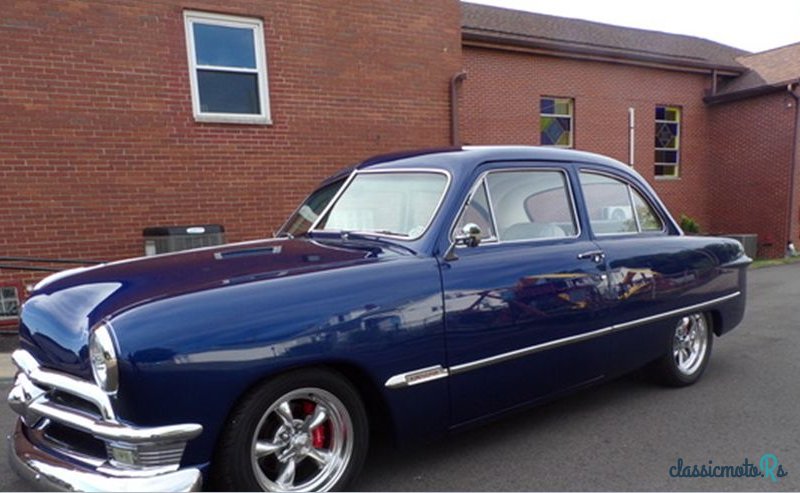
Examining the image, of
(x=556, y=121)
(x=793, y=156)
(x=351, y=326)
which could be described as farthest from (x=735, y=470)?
(x=793, y=156)

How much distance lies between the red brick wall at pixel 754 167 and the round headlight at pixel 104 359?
50.5 feet

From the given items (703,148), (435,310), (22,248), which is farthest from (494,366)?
(703,148)

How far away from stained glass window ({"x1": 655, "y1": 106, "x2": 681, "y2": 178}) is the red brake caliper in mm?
13628

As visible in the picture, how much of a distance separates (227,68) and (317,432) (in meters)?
6.04

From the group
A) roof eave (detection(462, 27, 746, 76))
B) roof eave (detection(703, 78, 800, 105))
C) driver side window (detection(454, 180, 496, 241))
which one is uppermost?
roof eave (detection(462, 27, 746, 76))

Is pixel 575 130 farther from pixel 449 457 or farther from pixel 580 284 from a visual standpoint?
pixel 449 457

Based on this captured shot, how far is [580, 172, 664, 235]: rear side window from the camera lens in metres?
3.49

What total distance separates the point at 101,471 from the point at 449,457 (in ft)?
5.90

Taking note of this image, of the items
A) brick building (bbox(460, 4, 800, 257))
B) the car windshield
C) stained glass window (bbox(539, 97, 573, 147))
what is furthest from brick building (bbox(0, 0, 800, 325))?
the car windshield

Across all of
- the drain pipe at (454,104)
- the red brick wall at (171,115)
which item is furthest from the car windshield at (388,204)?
the drain pipe at (454,104)

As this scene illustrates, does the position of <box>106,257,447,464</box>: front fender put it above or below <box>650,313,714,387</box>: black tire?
above

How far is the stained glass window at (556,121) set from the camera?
11.7m

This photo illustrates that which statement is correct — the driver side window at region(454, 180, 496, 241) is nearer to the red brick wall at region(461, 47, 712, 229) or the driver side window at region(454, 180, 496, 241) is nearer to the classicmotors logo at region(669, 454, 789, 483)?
the classicmotors logo at region(669, 454, 789, 483)

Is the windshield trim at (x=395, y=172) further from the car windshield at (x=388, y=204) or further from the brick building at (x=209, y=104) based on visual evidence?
the brick building at (x=209, y=104)
